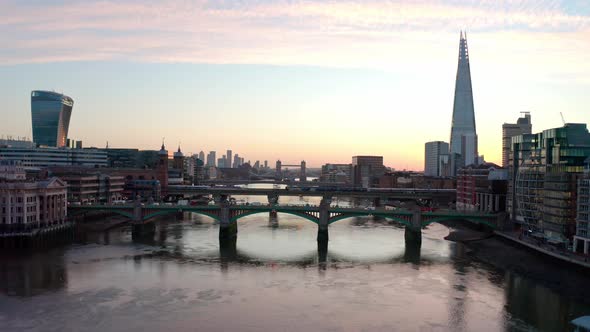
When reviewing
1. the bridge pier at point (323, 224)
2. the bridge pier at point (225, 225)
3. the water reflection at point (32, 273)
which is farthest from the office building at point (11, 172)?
the bridge pier at point (323, 224)

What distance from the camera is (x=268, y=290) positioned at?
5328 cm

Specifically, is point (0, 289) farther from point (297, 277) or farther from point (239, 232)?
point (239, 232)

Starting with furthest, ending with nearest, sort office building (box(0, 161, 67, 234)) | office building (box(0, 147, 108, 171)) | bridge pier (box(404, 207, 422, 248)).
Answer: office building (box(0, 147, 108, 171)) < bridge pier (box(404, 207, 422, 248)) < office building (box(0, 161, 67, 234))

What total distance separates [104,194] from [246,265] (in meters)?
73.9

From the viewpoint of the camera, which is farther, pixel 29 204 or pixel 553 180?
pixel 29 204

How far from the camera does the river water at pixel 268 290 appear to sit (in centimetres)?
4306

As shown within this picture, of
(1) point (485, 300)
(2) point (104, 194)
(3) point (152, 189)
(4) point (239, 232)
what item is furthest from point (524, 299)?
(3) point (152, 189)

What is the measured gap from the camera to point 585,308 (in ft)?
156

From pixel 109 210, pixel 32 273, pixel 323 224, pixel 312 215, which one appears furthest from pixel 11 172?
pixel 323 224

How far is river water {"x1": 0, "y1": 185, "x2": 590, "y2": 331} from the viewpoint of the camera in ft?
141

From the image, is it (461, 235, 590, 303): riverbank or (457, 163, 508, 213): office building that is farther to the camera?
(457, 163, 508, 213): office building

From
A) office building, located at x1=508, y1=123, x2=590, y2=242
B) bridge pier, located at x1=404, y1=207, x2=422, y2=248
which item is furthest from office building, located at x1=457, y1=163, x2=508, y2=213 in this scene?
bridge pier, located at x1=404, y1=207, x2=422, y2=248

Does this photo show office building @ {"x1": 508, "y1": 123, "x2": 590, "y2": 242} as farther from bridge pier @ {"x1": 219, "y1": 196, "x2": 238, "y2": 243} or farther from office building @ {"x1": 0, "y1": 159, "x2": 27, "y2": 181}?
office building @ {"x1": 0, "y1": 159, "x2": 27, "y2": 181}

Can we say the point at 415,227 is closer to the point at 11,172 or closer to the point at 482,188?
the point at 482,188
